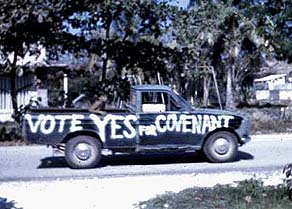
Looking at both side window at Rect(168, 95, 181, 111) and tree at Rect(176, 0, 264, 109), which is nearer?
side window at Rect(168, 95, 181, 111)

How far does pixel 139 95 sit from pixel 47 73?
28.9ft

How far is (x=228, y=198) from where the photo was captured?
8188 mm

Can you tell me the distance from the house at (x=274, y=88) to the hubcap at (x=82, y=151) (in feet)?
103

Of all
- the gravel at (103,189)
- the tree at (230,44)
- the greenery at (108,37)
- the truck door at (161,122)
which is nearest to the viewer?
the gravel at (103,189)

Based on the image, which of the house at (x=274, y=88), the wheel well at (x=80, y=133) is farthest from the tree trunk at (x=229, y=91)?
the wheel well at (x=80, y=133)

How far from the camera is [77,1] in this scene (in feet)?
57.2

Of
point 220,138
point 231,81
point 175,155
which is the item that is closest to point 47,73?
point 175,155

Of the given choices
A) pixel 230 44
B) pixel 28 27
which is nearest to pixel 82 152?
pixel 28 27

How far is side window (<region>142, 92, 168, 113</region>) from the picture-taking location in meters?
12.8

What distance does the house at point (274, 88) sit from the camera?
48719mm

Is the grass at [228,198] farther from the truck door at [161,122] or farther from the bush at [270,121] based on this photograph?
the bush at [270,121]

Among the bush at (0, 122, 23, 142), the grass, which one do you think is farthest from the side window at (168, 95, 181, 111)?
the bush at (0, 122, 23, 142)

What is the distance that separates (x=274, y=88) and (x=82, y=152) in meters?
43.6

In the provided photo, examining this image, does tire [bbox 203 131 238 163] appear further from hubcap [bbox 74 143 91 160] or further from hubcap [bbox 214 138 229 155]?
hubcap [bbox 74 143 91 160]
